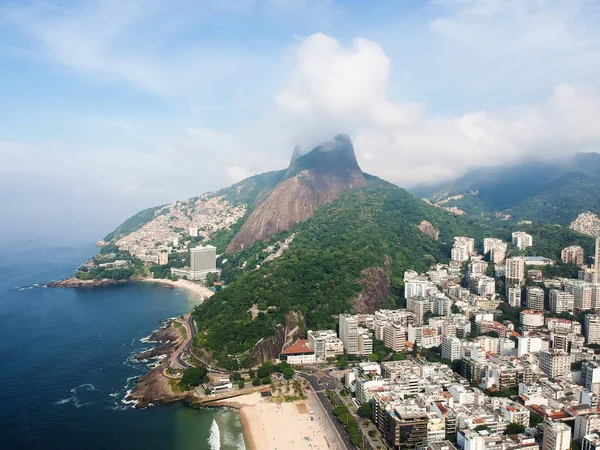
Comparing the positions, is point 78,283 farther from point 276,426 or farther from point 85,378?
point 276,426

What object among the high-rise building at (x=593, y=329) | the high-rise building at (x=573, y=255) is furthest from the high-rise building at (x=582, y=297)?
the high-rise building at (x=573, y=255)

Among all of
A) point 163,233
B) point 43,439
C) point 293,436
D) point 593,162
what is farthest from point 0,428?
point 593,162

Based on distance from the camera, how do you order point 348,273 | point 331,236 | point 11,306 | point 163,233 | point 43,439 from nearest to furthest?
point 43,439 < point 348,273 < point 11,306 < point 331,236 < point 163,233

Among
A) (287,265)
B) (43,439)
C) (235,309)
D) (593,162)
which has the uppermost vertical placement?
(593,162)

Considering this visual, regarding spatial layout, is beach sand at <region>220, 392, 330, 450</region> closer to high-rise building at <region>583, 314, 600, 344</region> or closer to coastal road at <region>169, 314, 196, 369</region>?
coastal road at <region>169, 314, 196, 369</region>

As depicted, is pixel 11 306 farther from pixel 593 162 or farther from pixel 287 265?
pixel 593 162

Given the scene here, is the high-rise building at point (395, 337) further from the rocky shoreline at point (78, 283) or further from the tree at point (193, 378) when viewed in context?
the rocky shoreline at point (78, 283)
